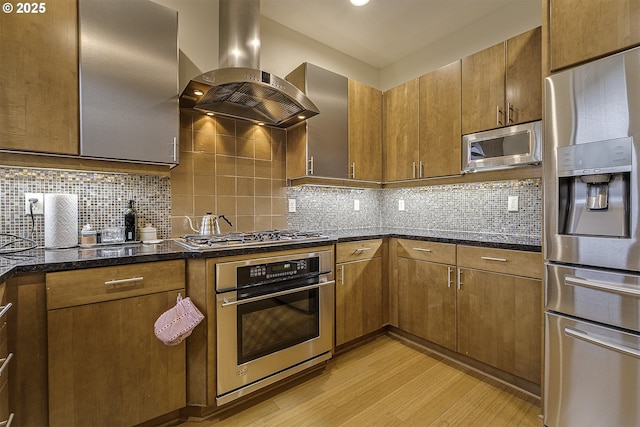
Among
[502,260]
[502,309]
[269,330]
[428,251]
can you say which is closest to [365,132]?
[428,251]

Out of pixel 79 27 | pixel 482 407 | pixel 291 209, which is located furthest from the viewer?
pixel 291 209

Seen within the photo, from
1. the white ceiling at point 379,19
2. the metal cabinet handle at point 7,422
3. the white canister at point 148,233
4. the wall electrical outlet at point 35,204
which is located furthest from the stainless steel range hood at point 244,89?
the metal cabinet handle at point 7,422

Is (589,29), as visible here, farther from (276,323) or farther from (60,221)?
(60,221)

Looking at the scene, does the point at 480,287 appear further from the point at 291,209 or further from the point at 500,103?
the point at 291,209

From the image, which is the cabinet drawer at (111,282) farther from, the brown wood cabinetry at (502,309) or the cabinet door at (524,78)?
the cabinet door at (524,78)

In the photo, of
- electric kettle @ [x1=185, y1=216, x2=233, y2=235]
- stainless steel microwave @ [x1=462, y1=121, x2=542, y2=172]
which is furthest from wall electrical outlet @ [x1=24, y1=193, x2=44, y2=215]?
stainless steel microwave @ [x1=462, y1=121, x2=542, y2=172]

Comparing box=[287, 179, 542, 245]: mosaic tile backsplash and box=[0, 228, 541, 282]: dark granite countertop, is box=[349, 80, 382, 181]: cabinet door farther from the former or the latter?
box=[0, 228, 541, 282]: dark granite countertop

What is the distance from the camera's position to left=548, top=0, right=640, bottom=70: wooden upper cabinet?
1281 mm

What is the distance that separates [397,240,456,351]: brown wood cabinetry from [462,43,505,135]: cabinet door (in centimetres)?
96

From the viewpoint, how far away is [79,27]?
1485 mm

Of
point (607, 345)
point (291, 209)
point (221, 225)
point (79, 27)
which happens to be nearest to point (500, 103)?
point (607, 345)

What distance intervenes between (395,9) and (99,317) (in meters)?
2.87

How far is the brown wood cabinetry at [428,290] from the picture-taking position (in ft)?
7.06

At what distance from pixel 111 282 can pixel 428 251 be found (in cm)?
205
